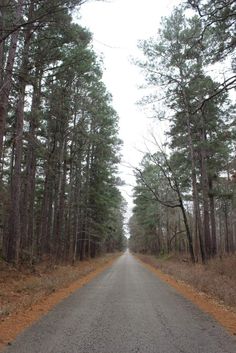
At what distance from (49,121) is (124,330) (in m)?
17.5

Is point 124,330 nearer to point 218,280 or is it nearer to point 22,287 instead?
point 22,287

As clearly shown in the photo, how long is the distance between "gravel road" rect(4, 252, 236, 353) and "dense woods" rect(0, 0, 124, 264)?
5.05m

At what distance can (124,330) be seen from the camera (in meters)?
6.04

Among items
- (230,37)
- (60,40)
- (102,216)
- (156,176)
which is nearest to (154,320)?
(230,37)

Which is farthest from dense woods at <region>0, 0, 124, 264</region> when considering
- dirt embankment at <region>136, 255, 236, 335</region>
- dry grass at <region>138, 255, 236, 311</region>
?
dry grass at <region>138, 255, 236, 311</region>

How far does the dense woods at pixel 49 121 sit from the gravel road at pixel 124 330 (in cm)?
505

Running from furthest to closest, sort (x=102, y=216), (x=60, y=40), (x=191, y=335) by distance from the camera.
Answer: (x=102, y=216) → (x=60, y=40) → (x=191, y=335)

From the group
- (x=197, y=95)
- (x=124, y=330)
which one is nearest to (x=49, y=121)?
(x=197, y=95)

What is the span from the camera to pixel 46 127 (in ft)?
75.2

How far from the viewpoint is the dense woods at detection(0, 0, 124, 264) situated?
9680 mm

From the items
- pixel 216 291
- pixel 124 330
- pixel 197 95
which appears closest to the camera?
pixel 124 330

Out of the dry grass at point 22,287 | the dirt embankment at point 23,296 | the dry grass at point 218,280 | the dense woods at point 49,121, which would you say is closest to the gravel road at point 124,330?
the dirt embankment at point 23,296

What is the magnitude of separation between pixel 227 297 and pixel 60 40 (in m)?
11.8

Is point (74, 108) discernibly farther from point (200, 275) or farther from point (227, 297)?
point (227, 297)
